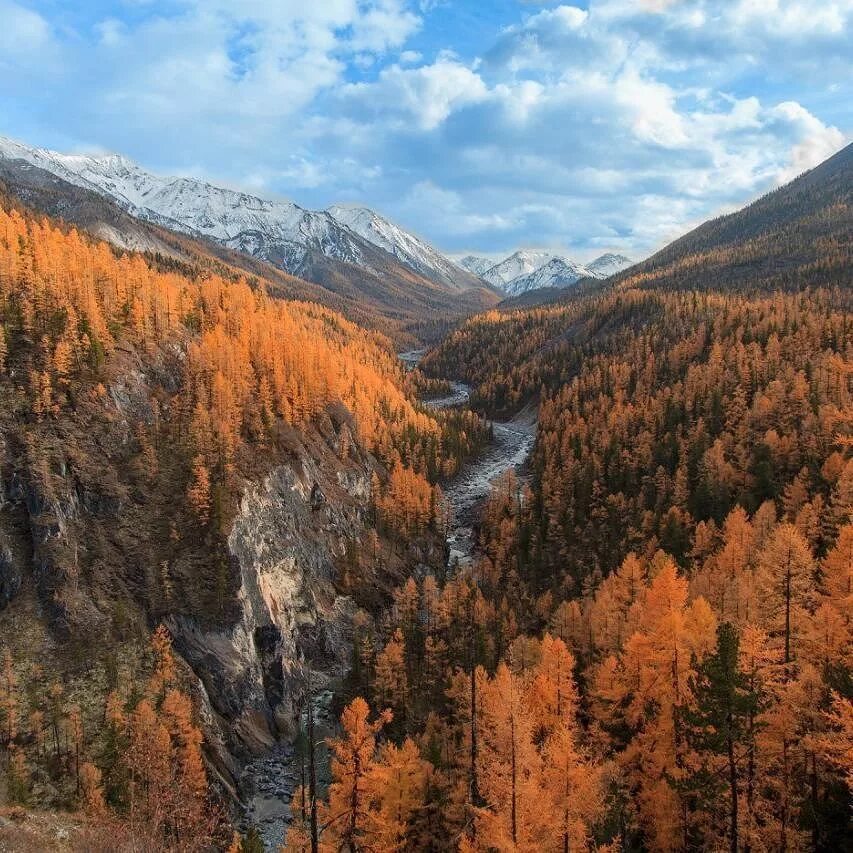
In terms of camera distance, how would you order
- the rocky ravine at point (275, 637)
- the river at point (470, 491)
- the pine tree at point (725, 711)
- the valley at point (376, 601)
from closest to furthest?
the pine tree at point (725, 711)
the valley at point (376, 601)
the rocky ravine at point (275, 637)
the river at point (470, 491)

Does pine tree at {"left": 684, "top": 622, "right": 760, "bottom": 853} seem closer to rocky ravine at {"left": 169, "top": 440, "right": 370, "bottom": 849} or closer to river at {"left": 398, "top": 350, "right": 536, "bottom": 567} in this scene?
rocky ravine at {"left": 169, "top": 440, "right": 370, "bottom": 849}

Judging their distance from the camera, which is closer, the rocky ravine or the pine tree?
the pine tree

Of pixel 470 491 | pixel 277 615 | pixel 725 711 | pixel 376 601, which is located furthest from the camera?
pixel 470 491

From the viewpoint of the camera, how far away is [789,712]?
1233 inches

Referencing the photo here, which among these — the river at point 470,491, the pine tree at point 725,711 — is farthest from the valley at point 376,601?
the river at point 470,491

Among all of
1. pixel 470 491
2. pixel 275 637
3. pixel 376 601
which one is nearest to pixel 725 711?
pixel 275 637

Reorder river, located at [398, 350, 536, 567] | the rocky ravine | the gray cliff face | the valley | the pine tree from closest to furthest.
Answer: the pine tree → the valley → the rocky ravine → the gray cliff face → river, located at [398, 350, 536, 567]

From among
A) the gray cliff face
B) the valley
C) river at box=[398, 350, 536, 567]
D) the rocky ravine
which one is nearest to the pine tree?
the valley

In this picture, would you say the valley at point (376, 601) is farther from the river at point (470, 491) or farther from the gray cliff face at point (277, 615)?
the river at point (470, 491)

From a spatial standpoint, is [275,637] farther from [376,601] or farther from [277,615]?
[376,601]

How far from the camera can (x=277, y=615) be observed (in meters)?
82.7

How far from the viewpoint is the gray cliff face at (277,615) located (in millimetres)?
71125

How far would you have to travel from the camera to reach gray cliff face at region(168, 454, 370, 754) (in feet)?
233

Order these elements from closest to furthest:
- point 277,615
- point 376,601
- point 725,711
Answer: point 725,711 < point 277,615 < point 376,601
